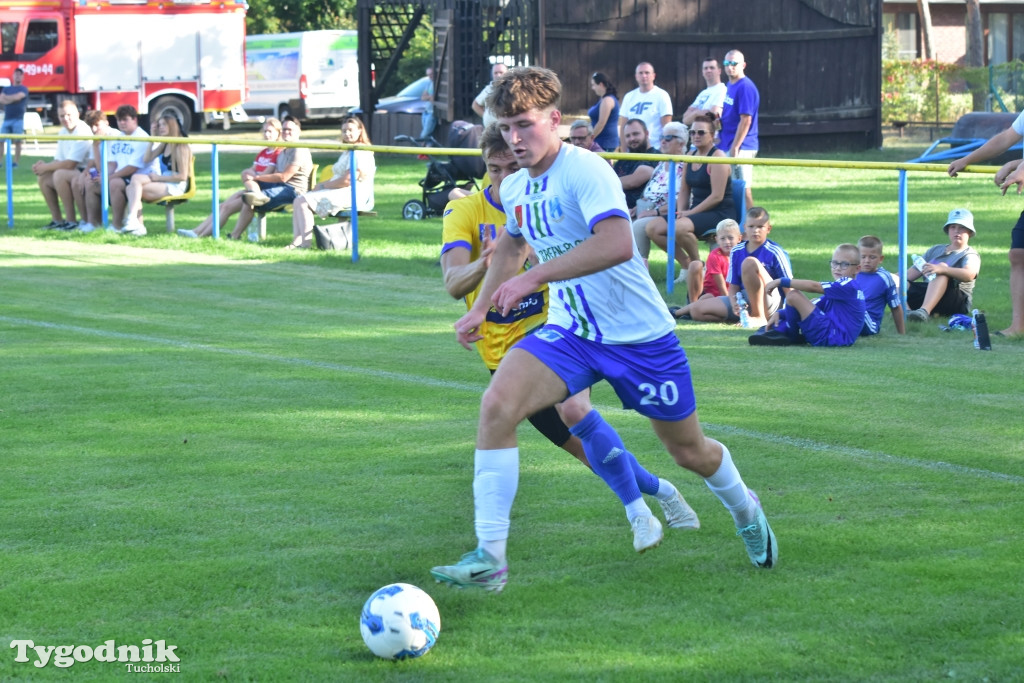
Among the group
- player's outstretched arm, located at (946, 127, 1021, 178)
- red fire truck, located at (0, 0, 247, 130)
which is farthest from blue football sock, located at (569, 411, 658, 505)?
red fire truck, located at (0, 0, 247, 130)

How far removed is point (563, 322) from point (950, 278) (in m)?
7.30

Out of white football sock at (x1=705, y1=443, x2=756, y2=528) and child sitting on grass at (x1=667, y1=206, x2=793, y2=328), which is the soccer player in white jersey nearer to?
white football sock at (x1=705, y1=443, x2=756, y2=528)

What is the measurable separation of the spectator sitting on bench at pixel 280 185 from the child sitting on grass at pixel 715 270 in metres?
6.47

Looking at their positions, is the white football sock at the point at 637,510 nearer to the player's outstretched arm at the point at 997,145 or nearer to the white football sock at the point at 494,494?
the white football sock at the point at 494,494

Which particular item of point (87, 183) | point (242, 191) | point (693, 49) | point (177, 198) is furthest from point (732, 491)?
point (693, 49)

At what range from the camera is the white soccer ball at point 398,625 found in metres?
4.30

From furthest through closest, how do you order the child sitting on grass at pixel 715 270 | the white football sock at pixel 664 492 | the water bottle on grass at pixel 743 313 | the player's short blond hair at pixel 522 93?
the child sitting on grass at pixel 715 270, the water bottle on grass at pixel 743 313, the white football sock at pixel 664 492, the player's short blond hair at pixel 522 93

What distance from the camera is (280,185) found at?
16.8 meters

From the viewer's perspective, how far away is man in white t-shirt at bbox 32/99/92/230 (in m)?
18.7

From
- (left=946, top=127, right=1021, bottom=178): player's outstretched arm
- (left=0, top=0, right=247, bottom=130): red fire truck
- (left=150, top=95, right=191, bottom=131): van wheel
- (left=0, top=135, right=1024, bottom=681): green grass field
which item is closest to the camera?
(left=0, top=135, right=1024, bottom=681): green grass field

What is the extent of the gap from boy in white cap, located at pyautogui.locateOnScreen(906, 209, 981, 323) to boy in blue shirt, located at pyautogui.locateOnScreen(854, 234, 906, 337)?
2.05ft

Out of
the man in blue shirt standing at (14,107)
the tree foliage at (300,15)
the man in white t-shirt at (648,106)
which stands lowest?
the man in white t-shirt at (648,106)

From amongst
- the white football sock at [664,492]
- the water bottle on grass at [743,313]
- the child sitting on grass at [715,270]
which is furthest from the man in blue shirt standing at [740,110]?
the white football sock at [664,492]

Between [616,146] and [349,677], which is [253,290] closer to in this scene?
Result: [616,146]
